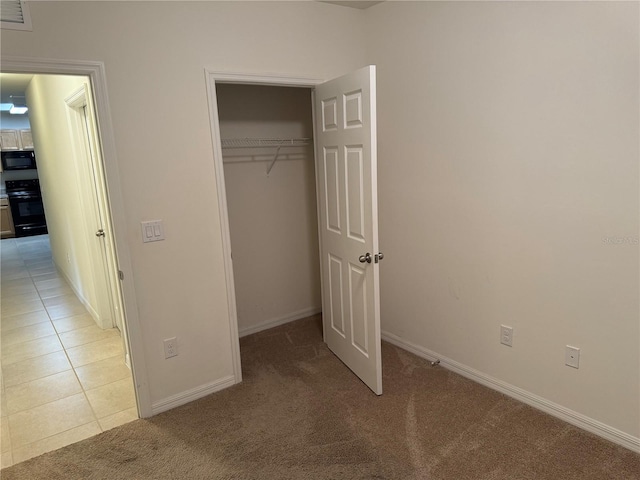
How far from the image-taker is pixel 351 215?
2.58 metres

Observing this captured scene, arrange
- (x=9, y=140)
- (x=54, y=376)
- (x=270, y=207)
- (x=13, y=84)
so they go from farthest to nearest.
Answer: (x=9, y=140)
(x=13, y=84)
(x=270, y=207)
(x=54, y=376)

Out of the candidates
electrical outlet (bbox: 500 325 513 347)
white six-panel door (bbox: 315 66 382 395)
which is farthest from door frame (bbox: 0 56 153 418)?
electrical outlet (bbox: 500 325 513 347)

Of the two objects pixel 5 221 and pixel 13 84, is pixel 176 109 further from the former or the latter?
pixel 5 221

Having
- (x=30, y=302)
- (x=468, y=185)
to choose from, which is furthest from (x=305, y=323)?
(x=30, y=302)

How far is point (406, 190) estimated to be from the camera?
287 centimetres

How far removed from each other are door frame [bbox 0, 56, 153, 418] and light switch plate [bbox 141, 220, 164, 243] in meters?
0.10

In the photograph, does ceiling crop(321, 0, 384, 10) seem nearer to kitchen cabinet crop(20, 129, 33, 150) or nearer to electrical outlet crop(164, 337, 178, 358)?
electrical outlet crop(164, 337, 178, 358)

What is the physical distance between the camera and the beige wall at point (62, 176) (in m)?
3.61

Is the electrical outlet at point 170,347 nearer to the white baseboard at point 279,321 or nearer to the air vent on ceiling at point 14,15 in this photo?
the white baseboard at point 279,321

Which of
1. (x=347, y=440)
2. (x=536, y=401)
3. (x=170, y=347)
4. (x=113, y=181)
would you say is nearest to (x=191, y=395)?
(x=170, y=347)

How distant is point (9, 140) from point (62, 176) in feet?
18.2

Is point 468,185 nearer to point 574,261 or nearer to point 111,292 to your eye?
point 574,261

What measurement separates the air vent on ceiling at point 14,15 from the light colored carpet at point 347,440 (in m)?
2.13

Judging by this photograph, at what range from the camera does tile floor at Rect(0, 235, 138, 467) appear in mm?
2404
